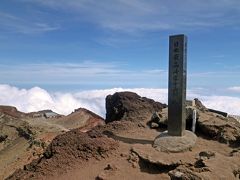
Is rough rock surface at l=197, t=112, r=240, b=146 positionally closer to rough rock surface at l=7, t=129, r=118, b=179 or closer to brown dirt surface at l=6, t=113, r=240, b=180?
brown dirt surface at l=6, t=113, r=240, b=180

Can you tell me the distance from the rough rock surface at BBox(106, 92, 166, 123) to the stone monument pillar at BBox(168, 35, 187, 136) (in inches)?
102

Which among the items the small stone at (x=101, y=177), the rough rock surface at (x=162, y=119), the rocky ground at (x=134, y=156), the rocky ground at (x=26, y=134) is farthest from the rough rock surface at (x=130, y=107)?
the small stone at (x=101, y=177)

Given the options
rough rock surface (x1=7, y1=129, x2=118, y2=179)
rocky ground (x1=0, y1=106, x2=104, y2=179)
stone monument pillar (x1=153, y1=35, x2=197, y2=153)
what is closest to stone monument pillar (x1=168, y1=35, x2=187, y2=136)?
stone monument pillar (x1=153, y1=35, x2=197, y2=153)

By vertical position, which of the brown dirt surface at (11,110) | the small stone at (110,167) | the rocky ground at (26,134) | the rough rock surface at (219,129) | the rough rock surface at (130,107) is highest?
the rough rock surface at (130,107)

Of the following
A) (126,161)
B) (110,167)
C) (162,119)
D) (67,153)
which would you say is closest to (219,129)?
(162,119)

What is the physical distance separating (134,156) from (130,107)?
181 inches

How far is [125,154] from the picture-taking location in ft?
36.4

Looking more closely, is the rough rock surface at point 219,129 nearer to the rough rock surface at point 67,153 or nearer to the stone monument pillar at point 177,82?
the stone monument pillar at point 177,82

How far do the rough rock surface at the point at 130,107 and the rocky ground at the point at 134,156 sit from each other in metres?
0.81

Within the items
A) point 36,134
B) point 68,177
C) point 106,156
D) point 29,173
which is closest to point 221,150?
point 106,156

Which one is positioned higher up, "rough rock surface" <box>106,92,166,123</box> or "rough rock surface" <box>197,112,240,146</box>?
"rough rock surface" <box>106,92,166,123</box>

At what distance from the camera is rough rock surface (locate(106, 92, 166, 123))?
49.1ft

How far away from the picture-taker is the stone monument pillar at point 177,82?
12.2 meters

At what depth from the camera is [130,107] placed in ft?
49.9
